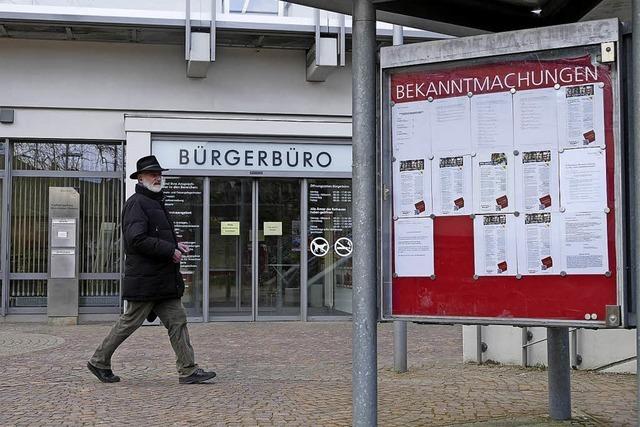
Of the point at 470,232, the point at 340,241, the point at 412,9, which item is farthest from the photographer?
the point at 340,241

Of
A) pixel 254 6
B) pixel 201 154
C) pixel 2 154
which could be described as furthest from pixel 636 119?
pixel 2 154

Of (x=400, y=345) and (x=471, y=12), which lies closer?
(x=471, y=12)

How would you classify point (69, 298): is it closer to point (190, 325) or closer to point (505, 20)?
point (190, 325)

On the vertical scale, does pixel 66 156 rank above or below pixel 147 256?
above

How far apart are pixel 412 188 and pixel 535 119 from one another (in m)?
0.75

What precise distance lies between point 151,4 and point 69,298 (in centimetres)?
506

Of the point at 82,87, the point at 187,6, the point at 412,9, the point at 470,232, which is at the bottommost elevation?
the point at 470,232

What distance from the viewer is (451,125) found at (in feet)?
14.0

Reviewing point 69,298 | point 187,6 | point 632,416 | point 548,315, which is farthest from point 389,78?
point 69,298

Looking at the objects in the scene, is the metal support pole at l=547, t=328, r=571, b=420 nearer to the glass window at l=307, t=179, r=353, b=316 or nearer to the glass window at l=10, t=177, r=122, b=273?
the glass window at l=307, t=179, r=353, b=316

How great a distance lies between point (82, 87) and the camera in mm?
13531

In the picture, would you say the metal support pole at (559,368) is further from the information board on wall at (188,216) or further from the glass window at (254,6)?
the glass window at (254,6)

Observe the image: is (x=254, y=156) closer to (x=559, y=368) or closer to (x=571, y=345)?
(x=571, y=345)

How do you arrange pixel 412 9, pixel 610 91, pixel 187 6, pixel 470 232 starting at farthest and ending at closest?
Result: pixel 187 6 → pixel 412 9 → pixel 470 232 → pixel 610 91
